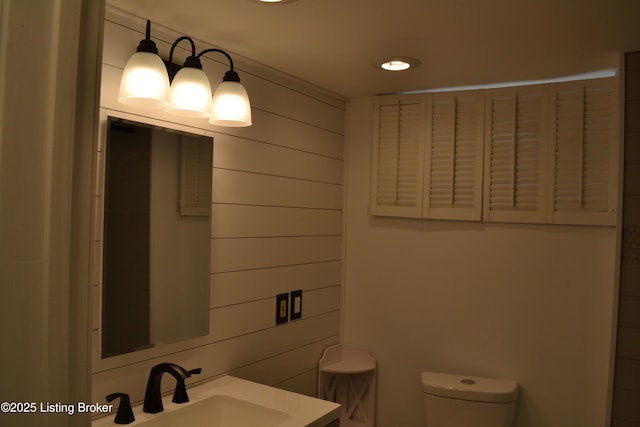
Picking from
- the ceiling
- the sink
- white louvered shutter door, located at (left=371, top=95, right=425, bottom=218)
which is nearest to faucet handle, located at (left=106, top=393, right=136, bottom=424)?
the sink

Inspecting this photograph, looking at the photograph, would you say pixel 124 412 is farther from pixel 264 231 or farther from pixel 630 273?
pixel 630 273

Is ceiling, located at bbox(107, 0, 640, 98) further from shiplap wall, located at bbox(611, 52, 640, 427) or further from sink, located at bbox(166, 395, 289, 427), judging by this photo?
sink, located at bbox(166, 395, 289, 427)

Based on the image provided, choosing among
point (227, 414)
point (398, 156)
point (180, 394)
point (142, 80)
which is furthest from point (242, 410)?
point (398, 156)

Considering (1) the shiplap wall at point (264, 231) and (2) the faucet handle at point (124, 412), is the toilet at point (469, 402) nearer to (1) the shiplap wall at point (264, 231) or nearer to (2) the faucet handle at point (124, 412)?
(1) the shiplap wall at point (264, 231)

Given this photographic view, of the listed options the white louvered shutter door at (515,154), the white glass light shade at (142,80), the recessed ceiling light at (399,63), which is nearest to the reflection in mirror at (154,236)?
the white glass light shade at (142,80)

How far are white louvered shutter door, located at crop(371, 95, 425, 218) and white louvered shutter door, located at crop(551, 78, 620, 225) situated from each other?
2.17 feet

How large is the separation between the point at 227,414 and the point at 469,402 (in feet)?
3.71

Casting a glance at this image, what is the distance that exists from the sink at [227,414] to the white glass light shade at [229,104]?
1.04m

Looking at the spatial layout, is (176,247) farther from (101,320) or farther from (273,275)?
(273,275)

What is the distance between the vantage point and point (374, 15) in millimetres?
1661

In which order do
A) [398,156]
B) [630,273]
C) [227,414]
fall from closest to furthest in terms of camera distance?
1. [227,414]
2. [630,273]
3. [398,156]

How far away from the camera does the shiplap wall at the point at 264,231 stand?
1.73 meters

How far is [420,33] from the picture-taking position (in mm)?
1818

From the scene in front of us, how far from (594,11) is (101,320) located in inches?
73.8
